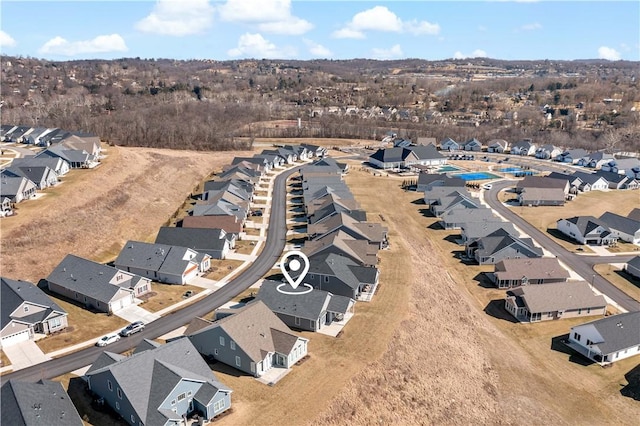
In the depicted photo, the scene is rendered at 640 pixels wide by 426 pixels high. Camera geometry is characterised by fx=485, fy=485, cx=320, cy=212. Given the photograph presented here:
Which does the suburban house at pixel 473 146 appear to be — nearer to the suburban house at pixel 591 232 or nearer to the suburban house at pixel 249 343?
the suburban house at pixel 591 232

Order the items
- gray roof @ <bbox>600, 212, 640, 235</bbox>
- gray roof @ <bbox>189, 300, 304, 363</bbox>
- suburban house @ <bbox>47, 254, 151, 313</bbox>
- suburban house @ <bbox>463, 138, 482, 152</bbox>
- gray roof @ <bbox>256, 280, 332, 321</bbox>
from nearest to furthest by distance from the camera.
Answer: gray roof @ <bbox>189, 300, 304, 363</bbox>, gray roof @ <bbox>256, 280, 332, 321</bbox>, suburban house @ <bbox>47, 254, 151, 313</bbox>, gray roof @ <bbox>600, 212, 640, 235</bbox>, suburban house @ <bbox>463, 138, 482, 152</bbox>

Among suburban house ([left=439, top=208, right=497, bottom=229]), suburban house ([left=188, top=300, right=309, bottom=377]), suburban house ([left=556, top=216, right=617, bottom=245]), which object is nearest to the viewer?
suburban house ([left=188, top=300, right=309, bottom=377])

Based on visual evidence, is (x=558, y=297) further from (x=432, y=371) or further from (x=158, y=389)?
(x=158, y=389)

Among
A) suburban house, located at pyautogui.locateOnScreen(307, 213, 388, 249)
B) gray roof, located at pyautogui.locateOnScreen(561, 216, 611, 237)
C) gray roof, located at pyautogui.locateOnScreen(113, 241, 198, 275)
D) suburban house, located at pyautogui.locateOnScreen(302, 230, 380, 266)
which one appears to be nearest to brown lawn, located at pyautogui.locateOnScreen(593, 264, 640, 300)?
gray roof, located at pyautogui.locateOnScreen(561, 216, 611, 237)

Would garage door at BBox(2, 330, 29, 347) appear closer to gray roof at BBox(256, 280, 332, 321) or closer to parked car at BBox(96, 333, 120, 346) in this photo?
parked car at BBox(96, 333, 120, 346)

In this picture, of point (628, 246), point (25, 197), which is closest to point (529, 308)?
point (628, 246)

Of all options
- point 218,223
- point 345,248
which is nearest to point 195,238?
point 218,223

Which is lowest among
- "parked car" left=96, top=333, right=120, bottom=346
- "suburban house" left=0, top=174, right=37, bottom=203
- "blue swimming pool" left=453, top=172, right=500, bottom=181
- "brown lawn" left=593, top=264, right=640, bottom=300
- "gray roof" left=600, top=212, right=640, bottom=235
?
"brown lawn" left=593, top=264, right=640, bottom=300
